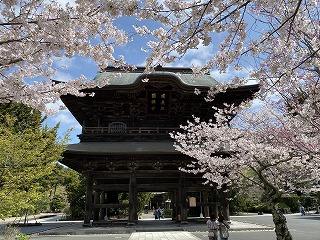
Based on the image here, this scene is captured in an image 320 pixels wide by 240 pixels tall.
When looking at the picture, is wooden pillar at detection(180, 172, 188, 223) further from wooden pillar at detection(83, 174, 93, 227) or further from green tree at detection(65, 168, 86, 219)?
green tree at detection(65, 168, 86, 219)

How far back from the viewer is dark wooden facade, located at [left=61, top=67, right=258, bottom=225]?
604 inches

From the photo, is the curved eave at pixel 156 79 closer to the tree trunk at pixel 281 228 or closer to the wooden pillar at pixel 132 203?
the wooden pillar at pixel 132 203

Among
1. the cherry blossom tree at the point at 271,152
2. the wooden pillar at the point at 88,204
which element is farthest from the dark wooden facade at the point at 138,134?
the cherry blossom tree at the point at 271,152

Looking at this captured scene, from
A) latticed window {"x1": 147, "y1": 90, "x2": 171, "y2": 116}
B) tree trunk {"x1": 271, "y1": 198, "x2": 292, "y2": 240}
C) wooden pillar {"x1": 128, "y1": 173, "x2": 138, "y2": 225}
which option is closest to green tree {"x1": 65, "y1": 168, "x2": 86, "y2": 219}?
wooden pillar {"x1": 128, "y1": 173, "x2": 138, "y2": 225}

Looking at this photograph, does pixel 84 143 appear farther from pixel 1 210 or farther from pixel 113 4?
pixel 113 4

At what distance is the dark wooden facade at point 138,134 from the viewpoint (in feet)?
50.4

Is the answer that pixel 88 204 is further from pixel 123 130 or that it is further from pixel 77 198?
pixel 77 198

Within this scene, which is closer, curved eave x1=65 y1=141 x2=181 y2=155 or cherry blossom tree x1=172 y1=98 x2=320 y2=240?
cherry blossom tree x1=172 y1=98 x2=320 y2=240

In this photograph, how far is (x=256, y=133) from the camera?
1030 cm

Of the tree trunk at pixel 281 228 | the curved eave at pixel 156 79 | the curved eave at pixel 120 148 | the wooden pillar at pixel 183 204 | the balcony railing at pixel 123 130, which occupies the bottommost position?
the tree trunk at pixel 281 228

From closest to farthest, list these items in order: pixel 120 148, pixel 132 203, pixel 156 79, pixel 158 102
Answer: pixel 120 148
pixel 156 79
pixel 132 203
pixel 158 102

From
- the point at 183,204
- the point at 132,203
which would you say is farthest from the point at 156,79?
the point at 183,204

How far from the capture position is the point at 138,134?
53.7 ft

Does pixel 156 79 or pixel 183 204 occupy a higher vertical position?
pixel 156 79
